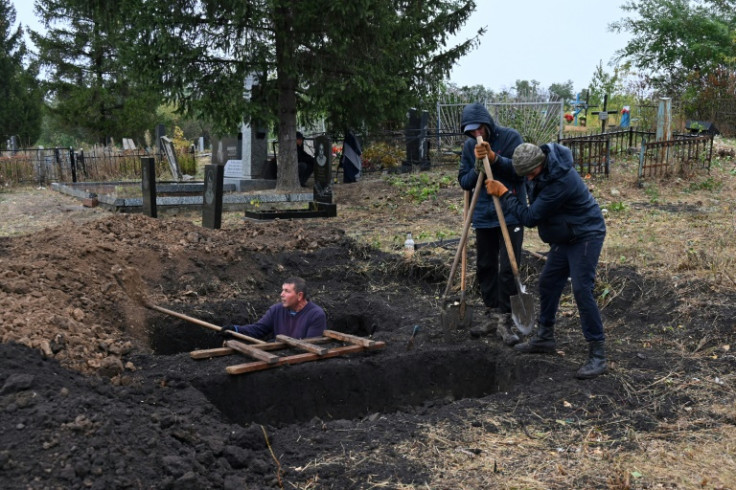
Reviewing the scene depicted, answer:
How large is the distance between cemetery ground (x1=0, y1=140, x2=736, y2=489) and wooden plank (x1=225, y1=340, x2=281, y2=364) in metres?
0.10

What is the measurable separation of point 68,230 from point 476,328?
18.3ft

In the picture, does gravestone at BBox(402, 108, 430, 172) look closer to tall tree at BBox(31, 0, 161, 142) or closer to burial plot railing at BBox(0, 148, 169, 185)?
burial plot railing at BBox(0, 148, 169, 185)

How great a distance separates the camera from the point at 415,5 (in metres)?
18.5

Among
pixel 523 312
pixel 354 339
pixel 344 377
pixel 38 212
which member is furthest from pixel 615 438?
pixel 38 212

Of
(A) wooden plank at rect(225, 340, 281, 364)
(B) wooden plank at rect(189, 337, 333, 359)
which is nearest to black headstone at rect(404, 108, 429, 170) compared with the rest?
(B) wooden plank at rect(189, 337, 333, 359)

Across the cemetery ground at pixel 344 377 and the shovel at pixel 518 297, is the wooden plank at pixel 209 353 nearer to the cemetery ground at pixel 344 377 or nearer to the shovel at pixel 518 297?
the cemetery ground at pixel 344 377

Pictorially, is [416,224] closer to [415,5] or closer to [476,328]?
[476,328]

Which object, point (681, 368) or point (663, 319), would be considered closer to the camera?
point (681, 368)

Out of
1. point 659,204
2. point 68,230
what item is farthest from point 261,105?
point 659,204

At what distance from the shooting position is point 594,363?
5473mm

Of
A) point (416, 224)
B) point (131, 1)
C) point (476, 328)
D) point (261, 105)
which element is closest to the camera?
point (476, 328)

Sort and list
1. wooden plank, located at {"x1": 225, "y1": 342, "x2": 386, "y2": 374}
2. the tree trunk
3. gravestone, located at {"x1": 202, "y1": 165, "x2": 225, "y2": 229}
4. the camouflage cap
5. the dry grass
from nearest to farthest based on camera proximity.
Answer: the dry grass → the camouflage cap → wooden plank, located at {"x1": 225, "y1": 342, "x2": 386, "y2": 374} → gravestone, located at {"x1": 202, "y1": 165, "x2": 225, "y2": 229} → the tree trunk

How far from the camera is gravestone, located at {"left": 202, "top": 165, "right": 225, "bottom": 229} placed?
11586mm

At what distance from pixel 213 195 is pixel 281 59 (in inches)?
221
